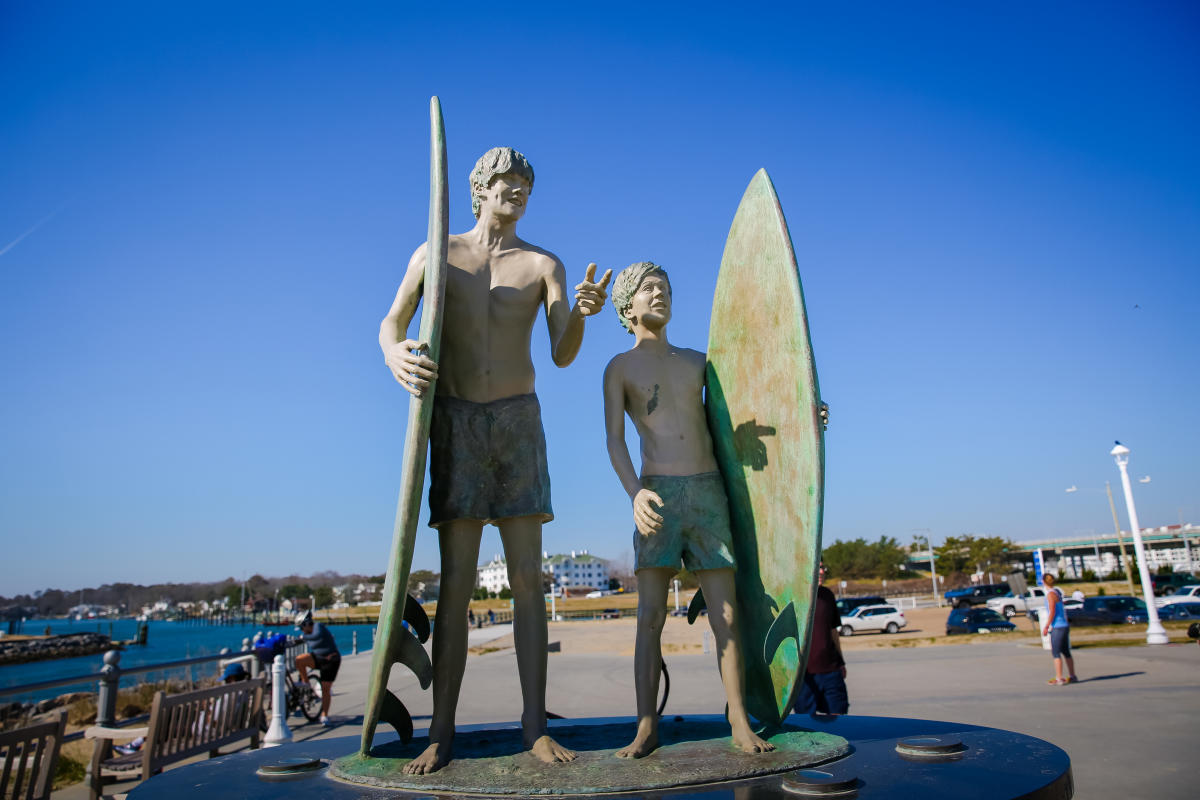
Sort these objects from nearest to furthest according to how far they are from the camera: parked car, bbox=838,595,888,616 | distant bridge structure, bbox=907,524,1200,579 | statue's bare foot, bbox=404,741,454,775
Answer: statue's bare foot, bbox=404,741,454,775 < parked car, bbox=838,595,888,616 < distant bridge structure, bbox=907,524,1200,579

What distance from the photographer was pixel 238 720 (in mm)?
7016

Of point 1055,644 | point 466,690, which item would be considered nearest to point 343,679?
point 466,690

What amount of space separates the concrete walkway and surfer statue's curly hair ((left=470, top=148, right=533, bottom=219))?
5.87m

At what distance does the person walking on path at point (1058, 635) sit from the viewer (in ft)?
39.2

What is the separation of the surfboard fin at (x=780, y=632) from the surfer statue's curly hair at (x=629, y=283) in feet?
5.07

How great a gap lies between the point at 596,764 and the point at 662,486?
120 centimetres

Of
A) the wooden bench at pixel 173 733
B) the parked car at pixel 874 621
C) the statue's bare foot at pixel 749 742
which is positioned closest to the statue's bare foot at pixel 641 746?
the statue's bare foot at pixel 749 742

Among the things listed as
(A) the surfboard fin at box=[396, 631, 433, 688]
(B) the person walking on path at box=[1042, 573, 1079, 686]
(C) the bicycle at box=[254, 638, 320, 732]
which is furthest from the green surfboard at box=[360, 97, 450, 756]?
(B) the person walking on path at box=[1042, 573, 1079, 686]

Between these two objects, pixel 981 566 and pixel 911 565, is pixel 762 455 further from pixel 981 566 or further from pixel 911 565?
pixel 911 565

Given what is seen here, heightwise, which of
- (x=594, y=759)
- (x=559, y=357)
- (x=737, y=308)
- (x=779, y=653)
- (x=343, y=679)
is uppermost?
(x=737, y=308)

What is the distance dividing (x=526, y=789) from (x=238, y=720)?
559 cm

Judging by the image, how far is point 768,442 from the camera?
3.54m

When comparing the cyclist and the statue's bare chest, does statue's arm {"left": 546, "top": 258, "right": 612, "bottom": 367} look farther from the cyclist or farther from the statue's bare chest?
the cyclist

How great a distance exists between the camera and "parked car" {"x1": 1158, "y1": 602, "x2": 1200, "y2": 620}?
82.6 feet
